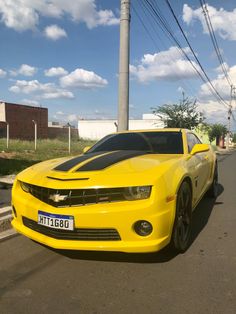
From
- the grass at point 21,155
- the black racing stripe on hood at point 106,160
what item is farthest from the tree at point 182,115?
the black racing stripe on hood at point 106,160

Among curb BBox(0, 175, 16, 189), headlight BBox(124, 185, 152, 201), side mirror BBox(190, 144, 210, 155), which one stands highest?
side mirror BBox(190, 144, 210, 155)

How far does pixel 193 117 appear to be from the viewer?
3152cm

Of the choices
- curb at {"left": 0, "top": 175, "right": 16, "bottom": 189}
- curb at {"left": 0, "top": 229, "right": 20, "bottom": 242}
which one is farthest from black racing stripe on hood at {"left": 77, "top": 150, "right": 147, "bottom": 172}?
curb at {"left": 0, "top": 175, "right": 16, "bottom": 189}

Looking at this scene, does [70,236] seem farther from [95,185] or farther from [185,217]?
[185,217]

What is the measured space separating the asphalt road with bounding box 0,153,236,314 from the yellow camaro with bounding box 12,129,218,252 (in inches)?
10.2

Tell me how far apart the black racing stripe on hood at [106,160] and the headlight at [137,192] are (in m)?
0.51

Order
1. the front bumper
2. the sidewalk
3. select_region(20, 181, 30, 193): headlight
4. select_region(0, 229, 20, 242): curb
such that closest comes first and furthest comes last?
the front bumper → select_region(20, 181, 30, 193): headlight → select_region(0, 229, 20, 242): curb → the sidewalk

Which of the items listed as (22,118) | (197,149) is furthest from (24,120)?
(197,149)

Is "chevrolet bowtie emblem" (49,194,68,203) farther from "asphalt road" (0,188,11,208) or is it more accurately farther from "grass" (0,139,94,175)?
"grass" (0,139,94,175)

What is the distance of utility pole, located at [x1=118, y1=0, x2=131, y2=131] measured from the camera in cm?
1090

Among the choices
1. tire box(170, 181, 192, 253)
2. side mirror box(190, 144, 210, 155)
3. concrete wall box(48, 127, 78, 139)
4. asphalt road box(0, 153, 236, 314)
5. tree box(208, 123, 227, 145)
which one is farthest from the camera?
tree box(208, 123, 227, 145)

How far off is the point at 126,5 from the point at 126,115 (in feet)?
10.7

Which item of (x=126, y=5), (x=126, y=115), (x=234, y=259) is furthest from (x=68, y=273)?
(x=126, y=5)

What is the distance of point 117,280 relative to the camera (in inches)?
139
